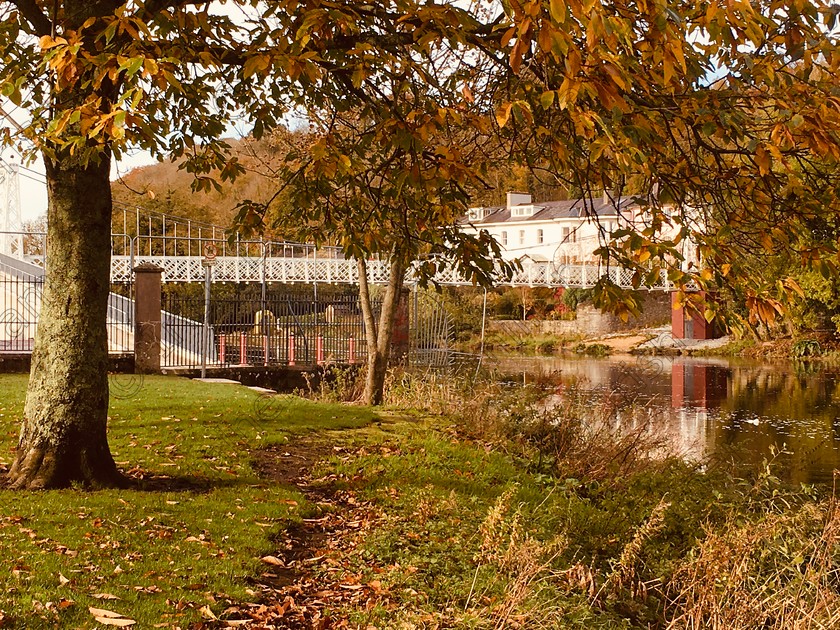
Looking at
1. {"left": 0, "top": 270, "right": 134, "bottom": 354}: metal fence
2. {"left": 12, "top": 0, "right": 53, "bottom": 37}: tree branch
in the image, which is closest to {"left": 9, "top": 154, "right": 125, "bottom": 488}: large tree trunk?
{"left": 12, "top": 0, "right": 53, "bottom": 37}: tree branch

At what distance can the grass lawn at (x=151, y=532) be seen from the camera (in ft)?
16.4

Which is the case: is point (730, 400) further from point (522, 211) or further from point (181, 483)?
point (522, 211)

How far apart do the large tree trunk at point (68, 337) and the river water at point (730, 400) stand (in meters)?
6.19

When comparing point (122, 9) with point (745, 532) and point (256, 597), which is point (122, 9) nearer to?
point (256, 597)

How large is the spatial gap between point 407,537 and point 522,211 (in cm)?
7247

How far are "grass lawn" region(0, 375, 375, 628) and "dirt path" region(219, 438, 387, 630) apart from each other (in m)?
0.13

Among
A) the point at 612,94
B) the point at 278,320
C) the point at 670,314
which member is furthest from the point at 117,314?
the point at 670,314

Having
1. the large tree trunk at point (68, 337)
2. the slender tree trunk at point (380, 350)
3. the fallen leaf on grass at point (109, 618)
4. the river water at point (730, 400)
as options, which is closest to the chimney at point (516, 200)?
the river water at point (730, 400)

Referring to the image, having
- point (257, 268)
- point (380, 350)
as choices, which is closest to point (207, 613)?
point (380, 350)

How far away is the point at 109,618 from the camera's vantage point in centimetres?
474

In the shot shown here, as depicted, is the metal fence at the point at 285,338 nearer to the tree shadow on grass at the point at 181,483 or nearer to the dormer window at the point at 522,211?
the tree shadow on grass at the point at 181,483

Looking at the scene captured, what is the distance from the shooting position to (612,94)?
4172mm

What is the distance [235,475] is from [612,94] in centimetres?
565

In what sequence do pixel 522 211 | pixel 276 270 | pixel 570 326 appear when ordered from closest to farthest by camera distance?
1. pixel 276 270
2. pixel 570 326
3. pixel 522 211
